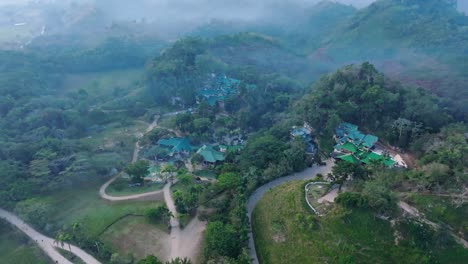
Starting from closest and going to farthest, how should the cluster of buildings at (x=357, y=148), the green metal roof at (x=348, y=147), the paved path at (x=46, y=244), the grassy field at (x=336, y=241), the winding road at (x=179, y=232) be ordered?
the grassy field at (x=336, y=241), the winding road at (x=179, y=232), the paved path at (x=46, y=244), the cluster of buildings at (x=357, y=148), the green metal roof at (x=348, y=147)

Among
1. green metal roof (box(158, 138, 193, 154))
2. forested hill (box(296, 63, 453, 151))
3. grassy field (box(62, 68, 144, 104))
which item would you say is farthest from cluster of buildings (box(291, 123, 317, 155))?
grassy field (box(62, 68, 144, 104))

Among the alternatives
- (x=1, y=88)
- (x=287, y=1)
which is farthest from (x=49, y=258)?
(x=287, y=1)

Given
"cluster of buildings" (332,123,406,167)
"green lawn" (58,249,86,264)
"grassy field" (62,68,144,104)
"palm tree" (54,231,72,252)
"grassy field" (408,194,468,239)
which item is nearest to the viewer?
"grassy field" (408,194,468,239)

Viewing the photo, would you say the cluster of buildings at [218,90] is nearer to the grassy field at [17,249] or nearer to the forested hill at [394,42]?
the forested hill at [394,42]

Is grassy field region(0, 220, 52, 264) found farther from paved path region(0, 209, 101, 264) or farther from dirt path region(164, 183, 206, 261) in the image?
dirt path region(164, 183, 206, 261)

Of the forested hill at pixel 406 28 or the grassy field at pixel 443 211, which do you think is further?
the forested hill at pixel 406 28

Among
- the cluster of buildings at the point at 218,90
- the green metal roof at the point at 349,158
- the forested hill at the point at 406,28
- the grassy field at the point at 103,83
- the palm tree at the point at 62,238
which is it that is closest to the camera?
the palm tree at the point at 62,238

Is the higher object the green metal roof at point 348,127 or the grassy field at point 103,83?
the green metal roof at point 348,127

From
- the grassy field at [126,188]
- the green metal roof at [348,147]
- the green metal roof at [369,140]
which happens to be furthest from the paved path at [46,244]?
the green metal roof at [369,140]
